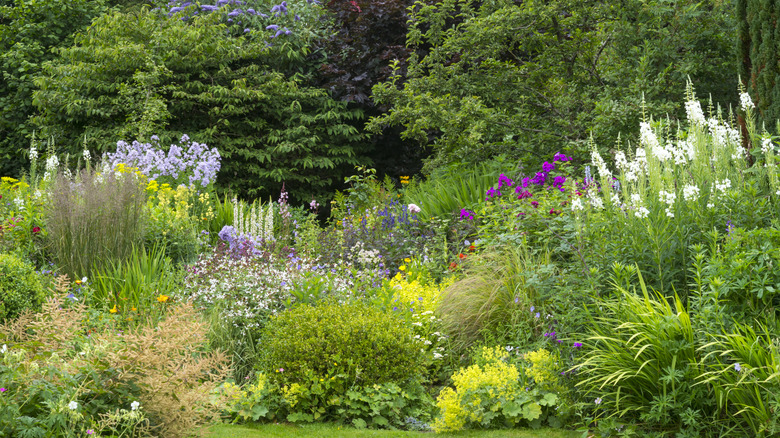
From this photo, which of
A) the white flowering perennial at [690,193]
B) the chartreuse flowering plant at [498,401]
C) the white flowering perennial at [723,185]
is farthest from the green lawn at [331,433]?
the white flowering perennial at [723,185]

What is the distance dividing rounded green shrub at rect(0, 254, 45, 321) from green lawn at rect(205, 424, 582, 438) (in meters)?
1.80

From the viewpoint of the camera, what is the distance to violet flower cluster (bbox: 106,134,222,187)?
915 cm

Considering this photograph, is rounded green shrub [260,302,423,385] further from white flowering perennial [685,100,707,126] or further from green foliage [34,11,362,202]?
green foliage [34,11,362,202]

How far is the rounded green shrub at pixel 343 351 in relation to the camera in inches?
172

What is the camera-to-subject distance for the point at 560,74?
9008 millimetres

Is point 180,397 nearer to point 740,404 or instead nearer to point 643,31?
point 740,404

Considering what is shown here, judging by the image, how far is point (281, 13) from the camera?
12.6 meters

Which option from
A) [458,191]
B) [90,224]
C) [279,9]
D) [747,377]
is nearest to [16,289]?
[90,224]

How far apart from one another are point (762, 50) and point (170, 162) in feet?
24.9

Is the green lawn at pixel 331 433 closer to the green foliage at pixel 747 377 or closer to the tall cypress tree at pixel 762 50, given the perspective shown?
the green foliage at pixel 747 377

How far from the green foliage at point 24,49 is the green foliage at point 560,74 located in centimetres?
920

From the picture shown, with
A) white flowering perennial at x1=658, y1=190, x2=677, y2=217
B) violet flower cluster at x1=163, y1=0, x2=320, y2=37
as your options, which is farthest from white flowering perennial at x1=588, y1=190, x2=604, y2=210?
violet flower cluster at x1=163, y1=0, x2=320, y2=37

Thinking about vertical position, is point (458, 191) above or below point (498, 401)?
above

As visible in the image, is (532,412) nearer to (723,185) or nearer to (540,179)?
(723,185)
